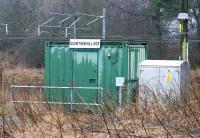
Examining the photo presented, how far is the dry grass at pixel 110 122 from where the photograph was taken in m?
9.02

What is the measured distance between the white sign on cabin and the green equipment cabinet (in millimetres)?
116

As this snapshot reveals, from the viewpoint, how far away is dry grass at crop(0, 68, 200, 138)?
9023 millimetres

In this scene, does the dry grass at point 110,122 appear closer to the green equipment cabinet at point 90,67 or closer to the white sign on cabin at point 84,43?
the green equipment cabinet at point 90,67

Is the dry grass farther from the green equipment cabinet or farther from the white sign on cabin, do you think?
the white sign on cabin

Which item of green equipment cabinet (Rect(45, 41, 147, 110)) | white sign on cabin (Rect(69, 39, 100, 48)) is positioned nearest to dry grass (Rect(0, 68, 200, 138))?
green equipment cabinet (Rect(45, 41, 147, 110))

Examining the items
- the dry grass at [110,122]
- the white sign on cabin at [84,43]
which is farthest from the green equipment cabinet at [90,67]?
the dry grass at [110,122]

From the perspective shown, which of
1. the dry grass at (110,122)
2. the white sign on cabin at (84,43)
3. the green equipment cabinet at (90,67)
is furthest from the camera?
the white sign on cabin at (84,43)

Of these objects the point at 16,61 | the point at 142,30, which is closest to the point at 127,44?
the point at 142,30

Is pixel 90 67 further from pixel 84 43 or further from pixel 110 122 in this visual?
pixel 110 122

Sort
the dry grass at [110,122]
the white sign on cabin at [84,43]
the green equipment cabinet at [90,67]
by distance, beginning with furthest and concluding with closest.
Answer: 1. the white sign on cabin at [84,43]
2. the green equipment cabinet at [90,67]
3. the dry grass at [110,122]

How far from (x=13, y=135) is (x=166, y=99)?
2.85m

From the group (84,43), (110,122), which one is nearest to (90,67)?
(84,43)

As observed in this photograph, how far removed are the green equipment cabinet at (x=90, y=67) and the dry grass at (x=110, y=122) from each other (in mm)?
4767

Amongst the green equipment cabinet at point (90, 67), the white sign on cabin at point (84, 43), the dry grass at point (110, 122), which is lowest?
the dry grass at point (110, 122)
